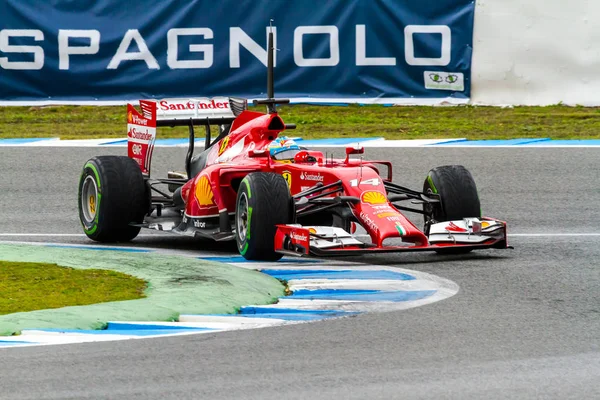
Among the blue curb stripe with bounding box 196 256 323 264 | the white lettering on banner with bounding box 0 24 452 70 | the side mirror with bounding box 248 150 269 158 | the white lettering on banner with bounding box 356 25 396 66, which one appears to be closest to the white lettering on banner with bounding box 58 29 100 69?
the white lettering on banner with bounding box 0 24 452 70

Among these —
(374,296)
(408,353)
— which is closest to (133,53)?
(374,296)

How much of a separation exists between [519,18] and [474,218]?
735 centimetres

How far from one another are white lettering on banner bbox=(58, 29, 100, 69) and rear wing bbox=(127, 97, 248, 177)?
5734mm

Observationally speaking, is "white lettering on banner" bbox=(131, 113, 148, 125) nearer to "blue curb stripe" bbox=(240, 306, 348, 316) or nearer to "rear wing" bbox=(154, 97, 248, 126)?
"rear wing" bbox=(154, 97, 248, 126)

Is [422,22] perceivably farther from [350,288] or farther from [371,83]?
[350,288]

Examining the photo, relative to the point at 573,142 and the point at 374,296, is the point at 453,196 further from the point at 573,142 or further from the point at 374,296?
the point at 573,142

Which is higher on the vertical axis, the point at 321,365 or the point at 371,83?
the point at 371,83

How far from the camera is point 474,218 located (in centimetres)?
966

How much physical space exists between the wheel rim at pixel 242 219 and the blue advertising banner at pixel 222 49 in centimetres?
748

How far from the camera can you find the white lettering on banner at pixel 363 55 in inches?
658

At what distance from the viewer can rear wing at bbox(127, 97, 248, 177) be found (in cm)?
1110

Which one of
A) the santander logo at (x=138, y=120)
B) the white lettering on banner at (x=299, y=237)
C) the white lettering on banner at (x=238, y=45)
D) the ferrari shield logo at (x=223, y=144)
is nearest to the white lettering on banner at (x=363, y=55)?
the white lettering on banner at (x=238, y=45)

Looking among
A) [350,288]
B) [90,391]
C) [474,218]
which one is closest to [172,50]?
[474,218]

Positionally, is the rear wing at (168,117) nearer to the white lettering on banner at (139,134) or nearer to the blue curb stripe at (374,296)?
the white lettering on banner at (139,134)
